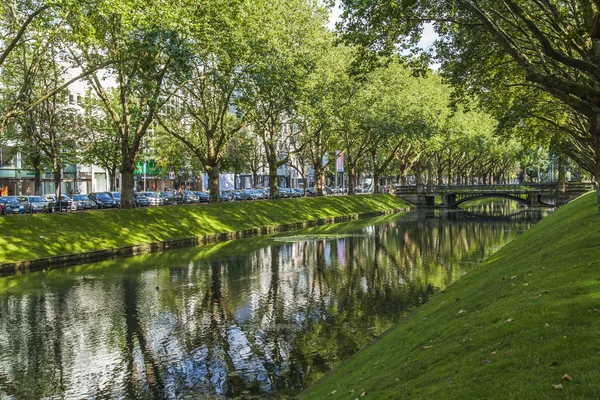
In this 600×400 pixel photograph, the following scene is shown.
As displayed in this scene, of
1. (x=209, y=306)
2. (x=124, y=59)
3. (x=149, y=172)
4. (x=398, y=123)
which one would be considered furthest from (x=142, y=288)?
(x=149, y=172)

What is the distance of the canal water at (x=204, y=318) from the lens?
1348 cm

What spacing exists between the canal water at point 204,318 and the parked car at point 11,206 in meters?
20.0

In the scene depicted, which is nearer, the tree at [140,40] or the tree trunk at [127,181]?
the tree at [140,40]

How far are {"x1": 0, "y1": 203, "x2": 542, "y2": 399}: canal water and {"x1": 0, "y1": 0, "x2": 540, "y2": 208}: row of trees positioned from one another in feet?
31.9

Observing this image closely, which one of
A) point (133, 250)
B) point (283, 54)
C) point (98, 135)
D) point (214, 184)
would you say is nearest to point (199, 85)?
point (214, 184)

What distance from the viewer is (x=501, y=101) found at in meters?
41.9

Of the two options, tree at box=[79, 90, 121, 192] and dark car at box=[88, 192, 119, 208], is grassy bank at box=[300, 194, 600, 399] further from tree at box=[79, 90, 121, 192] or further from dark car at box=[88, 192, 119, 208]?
tree at box=[79, 90, 121, 192]

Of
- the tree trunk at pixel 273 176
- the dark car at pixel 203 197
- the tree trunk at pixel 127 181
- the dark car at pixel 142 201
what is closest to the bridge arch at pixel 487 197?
the tree trunk at pixel 273 176

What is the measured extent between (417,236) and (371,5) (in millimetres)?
29904

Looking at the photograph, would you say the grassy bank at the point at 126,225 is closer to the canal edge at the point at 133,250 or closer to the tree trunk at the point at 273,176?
the canal edge at the point at 133,250

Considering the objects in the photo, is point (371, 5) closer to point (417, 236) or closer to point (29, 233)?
point (29, 233)

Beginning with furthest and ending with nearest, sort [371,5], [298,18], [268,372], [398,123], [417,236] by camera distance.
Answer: [398,123] < [298,18] < [417,236] < [371,5] < [268,372]

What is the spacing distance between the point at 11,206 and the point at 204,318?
37975 mm

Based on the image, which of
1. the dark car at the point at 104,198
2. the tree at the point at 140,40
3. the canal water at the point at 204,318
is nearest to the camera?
the canal water at the point at 204,318
